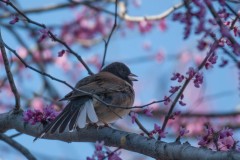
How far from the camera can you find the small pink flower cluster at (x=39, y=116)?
3200 millimetres

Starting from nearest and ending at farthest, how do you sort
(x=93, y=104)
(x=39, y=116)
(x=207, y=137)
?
1. (x=207, y=137)
2. (x=39, y=116)
3. (x=93, y=104)

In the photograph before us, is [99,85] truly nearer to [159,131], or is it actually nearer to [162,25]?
[159,131]

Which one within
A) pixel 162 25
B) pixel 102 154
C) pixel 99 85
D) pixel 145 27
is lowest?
pixel 102 154

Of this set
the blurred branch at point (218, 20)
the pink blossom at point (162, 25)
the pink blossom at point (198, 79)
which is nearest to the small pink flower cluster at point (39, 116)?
the pink blossom at point (198, 79)

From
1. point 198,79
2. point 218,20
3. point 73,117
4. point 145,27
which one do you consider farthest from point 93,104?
point 145,27

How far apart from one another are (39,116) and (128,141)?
64 centimetres

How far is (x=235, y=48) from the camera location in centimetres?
206

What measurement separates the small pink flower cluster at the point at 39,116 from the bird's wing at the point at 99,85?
684 millimetres

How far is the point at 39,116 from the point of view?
3.26 m

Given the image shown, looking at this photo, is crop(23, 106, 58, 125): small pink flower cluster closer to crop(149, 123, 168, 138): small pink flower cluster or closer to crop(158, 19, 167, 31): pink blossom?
crop(149, 123, 168, 138): small pink flower cluster

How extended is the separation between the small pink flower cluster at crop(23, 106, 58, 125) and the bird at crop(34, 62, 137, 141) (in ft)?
0.16

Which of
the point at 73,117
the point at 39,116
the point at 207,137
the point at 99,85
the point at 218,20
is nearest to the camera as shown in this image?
the point at 218,20

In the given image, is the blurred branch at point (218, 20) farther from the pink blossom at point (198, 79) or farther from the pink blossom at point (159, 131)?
the pink blossom at point (159, 131)

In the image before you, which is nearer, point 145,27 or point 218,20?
point 218,20
